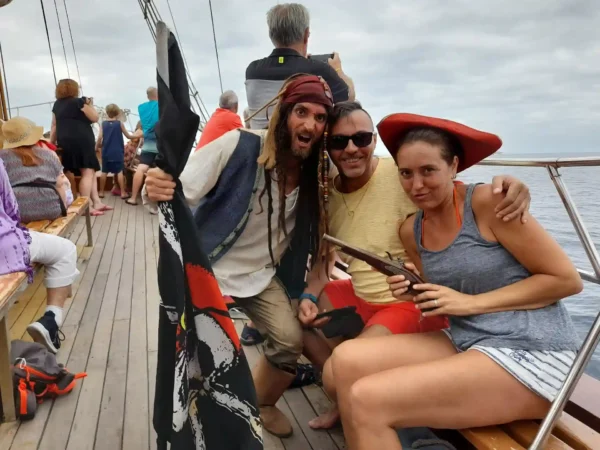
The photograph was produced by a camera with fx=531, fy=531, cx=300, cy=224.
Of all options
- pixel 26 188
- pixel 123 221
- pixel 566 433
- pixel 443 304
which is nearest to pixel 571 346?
pixel 566 433

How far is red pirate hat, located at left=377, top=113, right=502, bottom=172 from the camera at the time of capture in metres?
1.52

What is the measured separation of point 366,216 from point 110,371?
154 centimetres

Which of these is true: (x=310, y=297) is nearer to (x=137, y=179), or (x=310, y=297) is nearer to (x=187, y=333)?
(x=187, y=333)

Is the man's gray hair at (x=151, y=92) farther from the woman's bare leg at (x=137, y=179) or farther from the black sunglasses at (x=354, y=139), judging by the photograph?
the black sunglasses at (x=354, y=139)

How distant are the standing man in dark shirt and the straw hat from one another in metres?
1.54

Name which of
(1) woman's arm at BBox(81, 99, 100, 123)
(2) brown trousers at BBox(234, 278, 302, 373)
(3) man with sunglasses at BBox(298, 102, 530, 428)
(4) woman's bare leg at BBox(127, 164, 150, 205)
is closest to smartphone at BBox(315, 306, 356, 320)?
(3) man with sunglasses at BBox(298, 102, 530, 428)

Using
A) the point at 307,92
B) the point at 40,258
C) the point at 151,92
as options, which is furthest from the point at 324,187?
the point at 151,92

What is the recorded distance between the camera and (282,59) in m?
2.65

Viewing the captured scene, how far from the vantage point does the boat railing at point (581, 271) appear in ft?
4.16

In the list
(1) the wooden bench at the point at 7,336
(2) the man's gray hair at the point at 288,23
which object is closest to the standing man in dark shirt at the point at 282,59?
(2) the man's gray hair at the point at 288,23

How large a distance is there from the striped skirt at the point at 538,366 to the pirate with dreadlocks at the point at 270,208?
33.4 inches

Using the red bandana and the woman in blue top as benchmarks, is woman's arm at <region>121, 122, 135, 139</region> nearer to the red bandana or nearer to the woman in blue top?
the red bandana

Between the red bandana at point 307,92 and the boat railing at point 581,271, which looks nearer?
the boat railing at point 581,271

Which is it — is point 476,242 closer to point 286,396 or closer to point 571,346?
point 571,346
